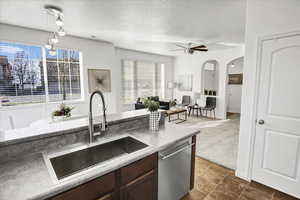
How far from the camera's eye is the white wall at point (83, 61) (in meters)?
3.40

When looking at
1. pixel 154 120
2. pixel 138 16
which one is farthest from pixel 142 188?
pixel 138 16

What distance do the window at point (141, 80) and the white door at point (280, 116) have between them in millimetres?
4850

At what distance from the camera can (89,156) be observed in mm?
1433

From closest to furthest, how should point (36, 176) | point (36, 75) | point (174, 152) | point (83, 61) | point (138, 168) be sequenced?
point (36, 176), point (138, 168), point (174, 152), point (36, 75), point (83, 61)

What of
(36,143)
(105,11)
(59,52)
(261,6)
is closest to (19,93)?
(59,52)

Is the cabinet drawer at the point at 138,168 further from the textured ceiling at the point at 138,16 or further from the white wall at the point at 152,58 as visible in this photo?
the white wall at the point at 152,58

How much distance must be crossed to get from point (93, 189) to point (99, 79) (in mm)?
4195

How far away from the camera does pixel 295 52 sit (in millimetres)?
1777

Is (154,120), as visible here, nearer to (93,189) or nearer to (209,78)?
(93,189)

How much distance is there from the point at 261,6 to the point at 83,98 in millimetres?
4633

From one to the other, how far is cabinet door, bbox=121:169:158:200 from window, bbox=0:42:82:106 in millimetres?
3914

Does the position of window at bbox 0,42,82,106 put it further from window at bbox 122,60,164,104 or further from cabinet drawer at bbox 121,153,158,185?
cabinet drawer at bbox 121,153,158,185

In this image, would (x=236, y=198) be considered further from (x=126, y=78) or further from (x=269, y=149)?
(x=126, y=78)

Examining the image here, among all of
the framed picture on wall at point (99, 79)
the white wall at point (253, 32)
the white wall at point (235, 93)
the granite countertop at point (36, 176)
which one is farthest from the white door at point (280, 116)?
the white wall at point (235, 93)
